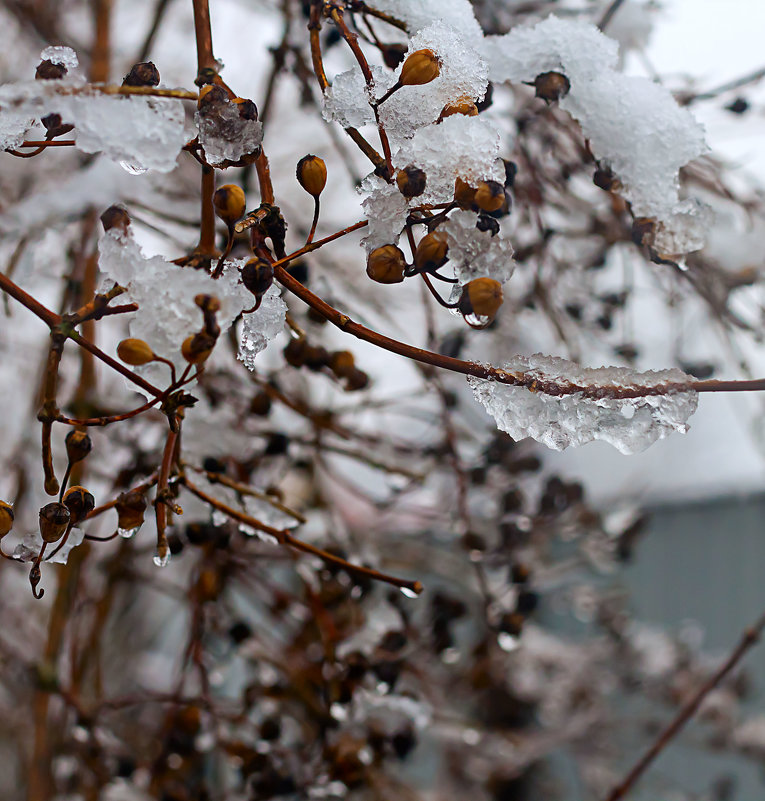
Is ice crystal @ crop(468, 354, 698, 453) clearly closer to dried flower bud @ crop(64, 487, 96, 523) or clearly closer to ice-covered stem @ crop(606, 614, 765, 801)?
dried flower bud @ crop(64, 487, 96, 523)

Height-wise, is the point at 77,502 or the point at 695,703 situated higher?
the point at 77,502

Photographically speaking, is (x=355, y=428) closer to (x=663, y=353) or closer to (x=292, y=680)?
(x=292, y=680)

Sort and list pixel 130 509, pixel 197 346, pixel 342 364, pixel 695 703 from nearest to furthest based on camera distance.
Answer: pixel 197 346 → pixel 130 509 → pixel 342 364 → pixel 695 703

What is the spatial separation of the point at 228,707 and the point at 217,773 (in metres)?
0.41

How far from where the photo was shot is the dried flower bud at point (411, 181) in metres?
0.35

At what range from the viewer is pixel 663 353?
6.27 feet

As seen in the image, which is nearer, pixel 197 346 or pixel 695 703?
pixel 197 346

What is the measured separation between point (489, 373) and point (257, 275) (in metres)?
0.11

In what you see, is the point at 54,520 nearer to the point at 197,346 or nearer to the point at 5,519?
the point at 5,519

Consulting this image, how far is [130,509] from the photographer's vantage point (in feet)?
1.41

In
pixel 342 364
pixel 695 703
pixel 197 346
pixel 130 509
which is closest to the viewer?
pixel 197 346

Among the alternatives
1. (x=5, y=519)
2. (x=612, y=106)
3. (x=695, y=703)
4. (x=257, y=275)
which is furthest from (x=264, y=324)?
(x=695, y=703)

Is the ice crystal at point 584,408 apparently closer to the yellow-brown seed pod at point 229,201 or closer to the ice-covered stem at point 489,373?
the ice-covered stem at point 489,373

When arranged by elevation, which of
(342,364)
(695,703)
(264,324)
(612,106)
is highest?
(612,106)
